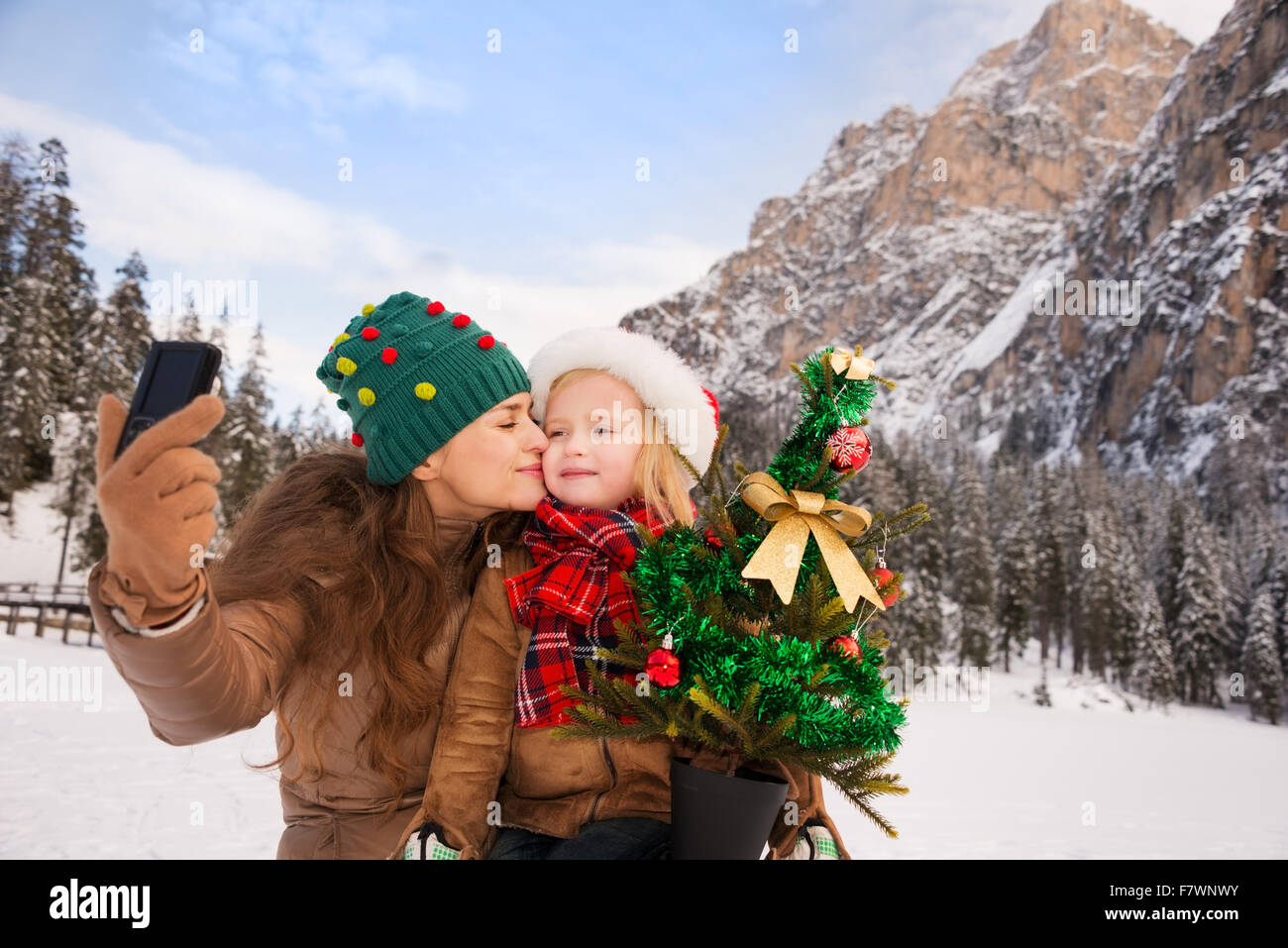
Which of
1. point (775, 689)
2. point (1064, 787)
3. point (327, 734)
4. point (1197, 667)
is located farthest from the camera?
point (1197, 667)

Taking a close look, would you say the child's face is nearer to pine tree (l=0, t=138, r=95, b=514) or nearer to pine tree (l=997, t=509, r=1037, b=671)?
pine tree (l=0, t=138, r=95, b=514)

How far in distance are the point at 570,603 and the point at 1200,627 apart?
48.1 metres

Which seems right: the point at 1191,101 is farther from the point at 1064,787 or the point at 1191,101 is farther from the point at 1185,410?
the point at 1064,787

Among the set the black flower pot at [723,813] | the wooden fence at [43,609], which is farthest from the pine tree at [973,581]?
the black flower pot at [723,813]

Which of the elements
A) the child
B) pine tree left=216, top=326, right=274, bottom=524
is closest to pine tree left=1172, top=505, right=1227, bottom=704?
pine tree left=216, top=326, right=274, bottom=524

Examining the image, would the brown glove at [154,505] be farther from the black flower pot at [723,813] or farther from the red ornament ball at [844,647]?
the red ornament ball at [844,647]

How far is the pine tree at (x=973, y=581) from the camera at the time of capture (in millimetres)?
40062

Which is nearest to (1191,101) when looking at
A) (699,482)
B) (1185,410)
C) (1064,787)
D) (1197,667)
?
(1185,410)

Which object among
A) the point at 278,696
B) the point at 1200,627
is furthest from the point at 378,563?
the point at 1200,627

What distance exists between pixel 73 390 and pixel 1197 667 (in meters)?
55.0

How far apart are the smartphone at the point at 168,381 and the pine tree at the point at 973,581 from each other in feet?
138

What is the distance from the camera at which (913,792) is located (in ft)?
45.4

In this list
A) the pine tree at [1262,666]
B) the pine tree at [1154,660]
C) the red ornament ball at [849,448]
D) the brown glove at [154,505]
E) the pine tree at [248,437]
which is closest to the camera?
the brown glove at [154,505]
